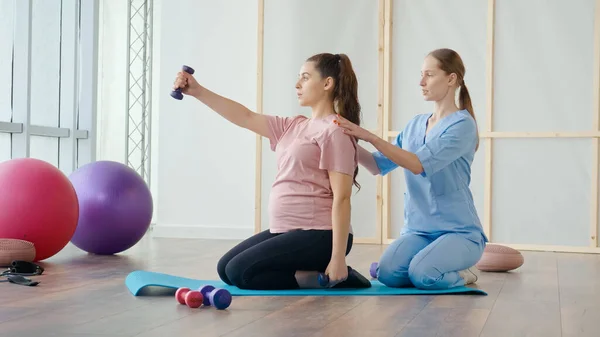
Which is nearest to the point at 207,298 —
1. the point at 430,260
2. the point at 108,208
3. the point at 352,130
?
the point at 352,130

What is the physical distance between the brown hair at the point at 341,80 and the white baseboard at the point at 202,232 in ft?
9.88

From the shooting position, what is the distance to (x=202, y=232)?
627 cm

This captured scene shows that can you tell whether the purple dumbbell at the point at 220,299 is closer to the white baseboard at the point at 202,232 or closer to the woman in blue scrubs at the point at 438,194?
the woman in blue scrubs at the point at 438,194

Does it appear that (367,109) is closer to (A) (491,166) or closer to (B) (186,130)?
(A) (491,166)

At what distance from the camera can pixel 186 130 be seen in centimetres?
636

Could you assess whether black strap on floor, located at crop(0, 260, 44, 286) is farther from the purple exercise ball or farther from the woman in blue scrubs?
the woman in blue scrubs

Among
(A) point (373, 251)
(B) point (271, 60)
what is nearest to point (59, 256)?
(A) point (373, 251)

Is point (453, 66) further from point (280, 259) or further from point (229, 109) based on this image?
point (280, 259)

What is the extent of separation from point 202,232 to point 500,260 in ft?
9.10

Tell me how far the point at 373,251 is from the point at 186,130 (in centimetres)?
193

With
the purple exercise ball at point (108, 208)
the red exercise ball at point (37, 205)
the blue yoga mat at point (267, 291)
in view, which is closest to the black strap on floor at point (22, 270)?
the red exercise ball at point (37, 205)

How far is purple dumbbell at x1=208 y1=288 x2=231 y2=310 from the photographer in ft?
8.88

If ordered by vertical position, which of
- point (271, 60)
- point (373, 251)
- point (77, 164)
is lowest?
point (373, 251)

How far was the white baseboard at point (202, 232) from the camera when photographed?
6.20 meters
